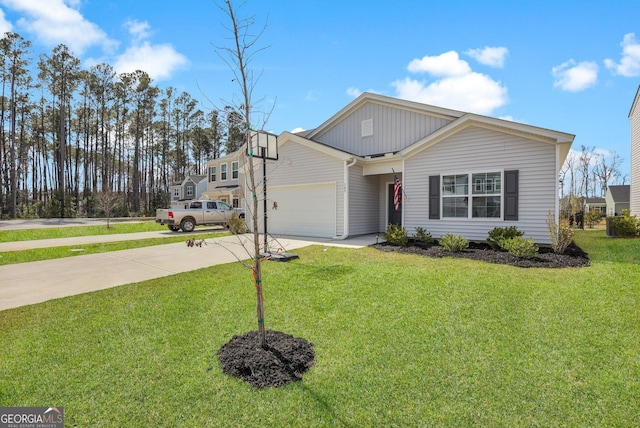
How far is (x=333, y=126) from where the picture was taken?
1479 centimetres

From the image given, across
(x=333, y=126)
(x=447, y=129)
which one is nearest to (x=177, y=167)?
(x=333, y=126)

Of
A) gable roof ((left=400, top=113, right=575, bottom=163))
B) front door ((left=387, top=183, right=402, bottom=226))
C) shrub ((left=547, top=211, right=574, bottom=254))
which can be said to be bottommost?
shrub ((left=547, top=211, right=574, bottom=254))

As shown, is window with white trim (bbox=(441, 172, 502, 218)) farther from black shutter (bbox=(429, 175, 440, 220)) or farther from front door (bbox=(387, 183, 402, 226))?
front door (bbox=(387, 183, 402, 226))

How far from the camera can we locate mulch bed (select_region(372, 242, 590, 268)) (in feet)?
22.4

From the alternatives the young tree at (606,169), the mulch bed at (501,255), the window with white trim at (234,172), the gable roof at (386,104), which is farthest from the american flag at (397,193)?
the young tree at (606,169)

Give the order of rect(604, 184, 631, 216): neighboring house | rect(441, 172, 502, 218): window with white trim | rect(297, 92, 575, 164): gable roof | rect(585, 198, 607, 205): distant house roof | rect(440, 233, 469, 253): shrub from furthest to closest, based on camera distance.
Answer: rect(585, 198, 607, 205): distant house roof
rect(604, 184, 631, 216): neighboring house
rect(441, 172, 502, 218): window with white trim
rect(440, 233, 469, 253): shrub
rect(297, 92, 575, 164): gable roof

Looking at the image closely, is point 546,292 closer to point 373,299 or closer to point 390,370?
point 373,299

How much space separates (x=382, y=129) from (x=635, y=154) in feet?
43.9

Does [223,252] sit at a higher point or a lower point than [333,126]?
lower

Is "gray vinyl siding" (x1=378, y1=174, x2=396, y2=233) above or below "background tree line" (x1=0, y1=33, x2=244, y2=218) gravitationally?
below

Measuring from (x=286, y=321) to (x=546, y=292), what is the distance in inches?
166

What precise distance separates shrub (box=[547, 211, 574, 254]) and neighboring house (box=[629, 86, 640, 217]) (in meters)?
11.1

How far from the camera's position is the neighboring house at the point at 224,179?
25922 mm

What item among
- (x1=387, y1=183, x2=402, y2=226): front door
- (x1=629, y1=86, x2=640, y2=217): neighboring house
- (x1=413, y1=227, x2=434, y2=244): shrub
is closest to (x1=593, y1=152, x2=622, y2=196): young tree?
(x1=629, y1=86, x2=640, y2=217): neighboring house
